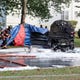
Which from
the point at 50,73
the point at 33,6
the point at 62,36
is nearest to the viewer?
the point at 50,73

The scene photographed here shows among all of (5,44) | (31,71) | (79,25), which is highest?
(31,71)

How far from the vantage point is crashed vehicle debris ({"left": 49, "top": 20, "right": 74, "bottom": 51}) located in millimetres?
23578

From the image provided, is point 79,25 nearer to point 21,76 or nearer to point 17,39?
point 17,39

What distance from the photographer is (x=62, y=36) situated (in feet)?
79.5

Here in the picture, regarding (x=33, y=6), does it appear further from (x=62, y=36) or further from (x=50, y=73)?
(x=50, y=73)

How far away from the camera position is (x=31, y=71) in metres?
12.8

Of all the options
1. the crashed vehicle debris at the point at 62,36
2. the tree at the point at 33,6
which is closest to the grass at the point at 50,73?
the crashed vehicle debris at the point at 62,36

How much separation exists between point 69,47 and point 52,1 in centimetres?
941

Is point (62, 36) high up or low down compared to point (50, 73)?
down

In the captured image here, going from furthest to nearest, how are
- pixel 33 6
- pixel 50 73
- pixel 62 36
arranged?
1. pixel 33 6
2. pixel 62 36
3. pixel 50 73

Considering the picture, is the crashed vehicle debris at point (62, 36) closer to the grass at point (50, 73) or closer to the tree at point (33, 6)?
the tree at point (33, 6)

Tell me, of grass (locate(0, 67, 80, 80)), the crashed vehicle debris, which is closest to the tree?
the crashed vehicle debris

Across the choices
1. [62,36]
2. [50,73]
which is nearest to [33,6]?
[62,36]

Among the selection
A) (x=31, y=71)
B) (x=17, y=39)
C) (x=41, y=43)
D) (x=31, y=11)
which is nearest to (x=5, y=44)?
(x=17, y=39)
